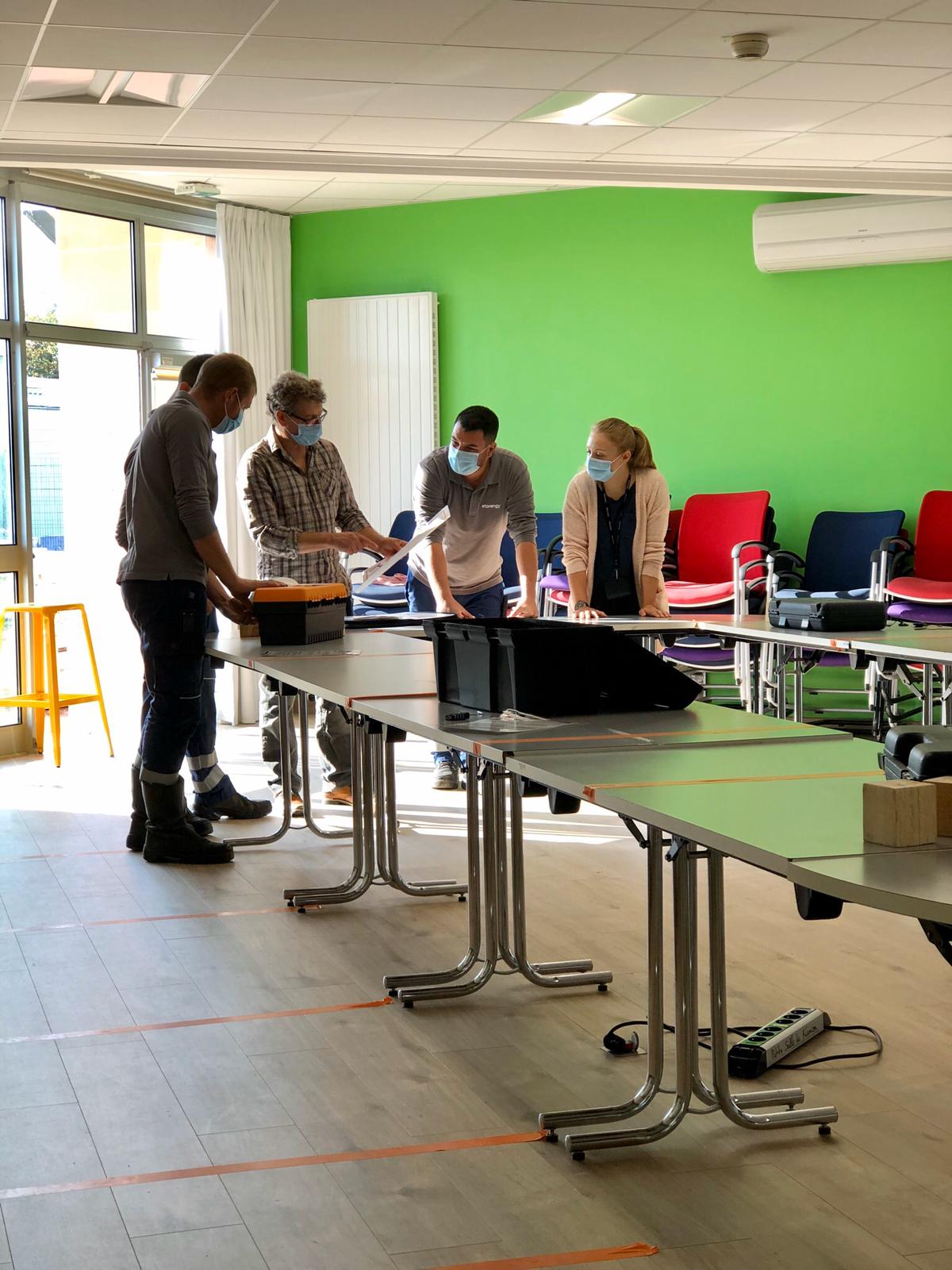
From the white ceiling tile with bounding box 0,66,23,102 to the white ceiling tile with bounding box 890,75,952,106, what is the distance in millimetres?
3110

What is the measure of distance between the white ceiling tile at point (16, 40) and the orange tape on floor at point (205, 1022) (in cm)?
302

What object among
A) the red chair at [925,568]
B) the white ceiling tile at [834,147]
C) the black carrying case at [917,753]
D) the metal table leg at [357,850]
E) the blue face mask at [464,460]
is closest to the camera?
the black carrying case at [917,753]

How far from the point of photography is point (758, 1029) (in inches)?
112

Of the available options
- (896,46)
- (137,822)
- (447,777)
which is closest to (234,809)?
(137,822)

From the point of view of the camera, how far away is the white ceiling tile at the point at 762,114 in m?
5.31

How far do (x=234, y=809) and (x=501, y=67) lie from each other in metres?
2.78

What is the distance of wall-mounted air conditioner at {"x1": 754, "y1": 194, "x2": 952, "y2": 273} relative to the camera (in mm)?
7191

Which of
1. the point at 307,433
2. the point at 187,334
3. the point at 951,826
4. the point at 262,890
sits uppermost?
the point at 187,334

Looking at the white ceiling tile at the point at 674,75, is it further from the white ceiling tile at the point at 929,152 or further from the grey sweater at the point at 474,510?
the grey sweater at the point at 474,510

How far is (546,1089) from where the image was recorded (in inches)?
105

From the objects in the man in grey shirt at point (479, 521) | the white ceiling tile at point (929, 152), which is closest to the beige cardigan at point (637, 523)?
the man in grey shirt at point (479, 521)

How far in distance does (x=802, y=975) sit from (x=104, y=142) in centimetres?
431

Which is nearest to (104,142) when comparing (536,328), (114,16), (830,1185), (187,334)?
(114,16)

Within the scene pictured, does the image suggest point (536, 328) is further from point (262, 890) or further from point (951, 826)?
point (951, 826)
